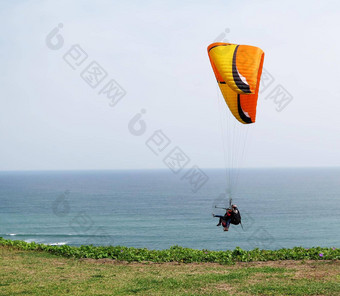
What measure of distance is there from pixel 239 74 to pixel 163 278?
8161 millimetres

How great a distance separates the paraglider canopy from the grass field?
20.2ft

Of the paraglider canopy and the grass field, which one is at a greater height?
the paraglider canopy

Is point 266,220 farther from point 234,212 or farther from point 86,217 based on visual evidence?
point 234,212

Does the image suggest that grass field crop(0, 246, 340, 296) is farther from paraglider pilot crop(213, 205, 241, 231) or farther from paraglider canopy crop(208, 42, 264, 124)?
paraglider canopy crop(208, 42, 264, 124)

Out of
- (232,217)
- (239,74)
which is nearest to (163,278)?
(232,217)

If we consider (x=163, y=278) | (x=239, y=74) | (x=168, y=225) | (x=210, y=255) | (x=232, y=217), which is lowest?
(x=168, y=225)

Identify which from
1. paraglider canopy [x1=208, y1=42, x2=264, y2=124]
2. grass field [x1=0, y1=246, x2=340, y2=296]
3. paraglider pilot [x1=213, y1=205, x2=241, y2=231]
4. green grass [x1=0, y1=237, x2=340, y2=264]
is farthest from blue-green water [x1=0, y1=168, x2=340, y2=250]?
paraglider canopy [x1=208, y1=42, x2=264, y2=124]

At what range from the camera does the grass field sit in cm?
1307

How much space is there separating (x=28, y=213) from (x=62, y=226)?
2122 centimetres

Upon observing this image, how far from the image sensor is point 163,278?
48.2 feet

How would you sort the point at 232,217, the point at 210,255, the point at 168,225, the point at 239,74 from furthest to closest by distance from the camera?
the point at 168,225
the point at 210,255
the point at 232,217
the point at 239,74

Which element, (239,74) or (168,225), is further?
(168,225)

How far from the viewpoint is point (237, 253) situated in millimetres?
17922

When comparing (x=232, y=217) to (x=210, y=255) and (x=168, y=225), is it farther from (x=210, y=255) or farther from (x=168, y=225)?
(x=168, y=225)
